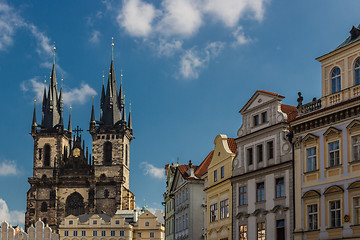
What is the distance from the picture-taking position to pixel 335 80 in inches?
1484

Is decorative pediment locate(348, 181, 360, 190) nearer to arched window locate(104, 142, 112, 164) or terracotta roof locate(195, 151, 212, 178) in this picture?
terracotta roof locate(195, 151, 212, 178)

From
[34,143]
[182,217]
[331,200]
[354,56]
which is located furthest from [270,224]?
[34,143]

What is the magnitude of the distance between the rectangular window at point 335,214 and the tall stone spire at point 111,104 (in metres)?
109

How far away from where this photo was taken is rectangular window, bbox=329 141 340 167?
36031mm

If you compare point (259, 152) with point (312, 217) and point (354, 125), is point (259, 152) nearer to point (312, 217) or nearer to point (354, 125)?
point (312, 217)

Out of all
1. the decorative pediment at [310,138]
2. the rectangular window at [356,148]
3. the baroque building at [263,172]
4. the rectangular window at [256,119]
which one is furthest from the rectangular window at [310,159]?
the rectangular window at [256,119]

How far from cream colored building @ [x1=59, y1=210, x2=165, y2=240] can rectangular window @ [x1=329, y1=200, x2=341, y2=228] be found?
93610mm

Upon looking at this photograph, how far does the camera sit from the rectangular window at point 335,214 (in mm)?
35219

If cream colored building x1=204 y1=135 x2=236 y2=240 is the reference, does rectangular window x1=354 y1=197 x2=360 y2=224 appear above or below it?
below

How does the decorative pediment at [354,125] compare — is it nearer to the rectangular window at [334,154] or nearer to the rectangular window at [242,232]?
the rectangular window at [334,154]

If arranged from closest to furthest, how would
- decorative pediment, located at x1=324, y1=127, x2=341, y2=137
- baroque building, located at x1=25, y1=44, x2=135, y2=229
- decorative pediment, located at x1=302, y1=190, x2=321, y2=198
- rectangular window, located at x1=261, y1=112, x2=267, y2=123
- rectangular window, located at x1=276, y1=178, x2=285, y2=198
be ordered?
decorative pediment, located at x1=324, y1=127, x2=341, y2=137 < decorative pediment, located at x1=302, y1=190, x2=321, y2=198 < rectangular window, located at x1=276, y1=178, x2=285, y2=198 < rectangular window, located at x1=261, y1=112, x2=267, y2=123 < baroque building, located at x1=25, y1=44, x2=135, y2=229

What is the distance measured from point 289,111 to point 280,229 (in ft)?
24.9

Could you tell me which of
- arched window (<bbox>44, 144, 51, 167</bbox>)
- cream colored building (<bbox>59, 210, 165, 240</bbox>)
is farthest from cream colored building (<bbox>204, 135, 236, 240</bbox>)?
arched window (<bbox>44, 144, 51, 167</bbox>)

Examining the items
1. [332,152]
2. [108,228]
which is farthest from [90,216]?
[332,152]
